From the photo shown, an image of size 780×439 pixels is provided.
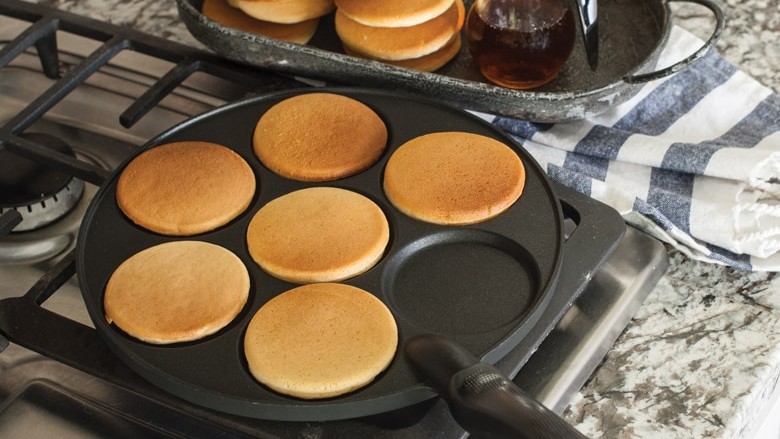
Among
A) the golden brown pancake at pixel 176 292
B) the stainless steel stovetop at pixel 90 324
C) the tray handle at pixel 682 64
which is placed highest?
the tray handle at pixel 682 64

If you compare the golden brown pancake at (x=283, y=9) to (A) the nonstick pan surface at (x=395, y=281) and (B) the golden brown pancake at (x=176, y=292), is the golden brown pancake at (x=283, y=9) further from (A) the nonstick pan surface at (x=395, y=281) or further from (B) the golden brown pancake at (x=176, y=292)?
(B) the golden brown pancake at (x=176, y=292)

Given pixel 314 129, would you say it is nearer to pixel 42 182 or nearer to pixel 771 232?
pixel 42 182

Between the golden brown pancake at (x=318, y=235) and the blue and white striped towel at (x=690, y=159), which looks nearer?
the golden brown pancake at (x=318, y=235)

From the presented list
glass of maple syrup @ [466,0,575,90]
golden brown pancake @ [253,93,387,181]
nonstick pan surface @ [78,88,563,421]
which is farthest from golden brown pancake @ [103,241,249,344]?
glass of maple syrup @ [466,0,575,90]

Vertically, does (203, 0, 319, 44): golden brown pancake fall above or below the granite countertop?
above

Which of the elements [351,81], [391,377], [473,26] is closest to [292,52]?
[351,81]

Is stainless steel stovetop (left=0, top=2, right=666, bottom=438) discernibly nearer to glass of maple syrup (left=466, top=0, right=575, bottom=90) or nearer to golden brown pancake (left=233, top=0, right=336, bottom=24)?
golden brown pancake (left=233, top=0, right=336, bottom=24)

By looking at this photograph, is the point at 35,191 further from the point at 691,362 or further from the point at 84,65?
the point at 691,362

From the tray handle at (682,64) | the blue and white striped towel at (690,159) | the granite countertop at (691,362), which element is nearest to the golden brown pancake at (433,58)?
the blue and white striped towel at (690,159)
